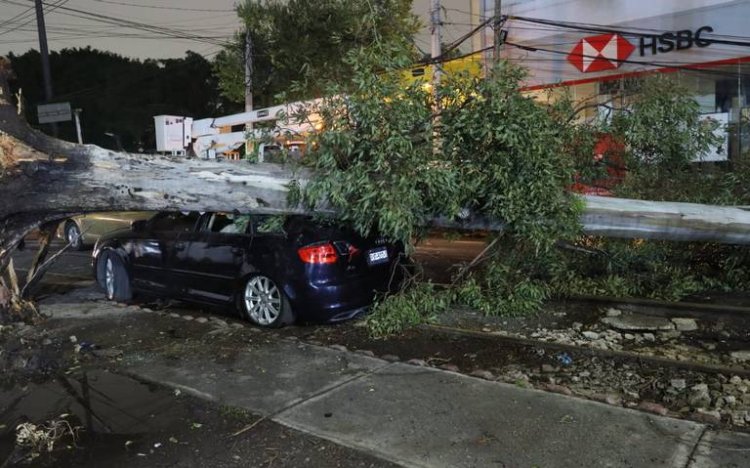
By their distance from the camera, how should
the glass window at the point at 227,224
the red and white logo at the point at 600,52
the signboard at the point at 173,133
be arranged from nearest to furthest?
the glass window at the point at 227,224, the red and white logo at the point at 600,52, the signboard at the point at 173,133

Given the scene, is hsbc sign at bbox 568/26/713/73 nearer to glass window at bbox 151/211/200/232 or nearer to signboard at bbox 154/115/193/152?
glass window at bbox 151/211/200/232

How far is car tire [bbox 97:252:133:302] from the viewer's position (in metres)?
8.77

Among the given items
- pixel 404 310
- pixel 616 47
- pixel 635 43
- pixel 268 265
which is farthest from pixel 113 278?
pixel 635 43

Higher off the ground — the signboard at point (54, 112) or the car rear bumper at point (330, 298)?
the signboard at point (54, 112)

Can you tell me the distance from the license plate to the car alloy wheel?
1.04m

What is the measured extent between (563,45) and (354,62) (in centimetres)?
1214

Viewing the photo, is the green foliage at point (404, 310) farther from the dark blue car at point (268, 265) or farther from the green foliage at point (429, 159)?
the dark blue car at point (268, 265)

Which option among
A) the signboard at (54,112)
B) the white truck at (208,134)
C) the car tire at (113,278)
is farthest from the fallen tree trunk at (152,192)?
the signboard at (54,112)

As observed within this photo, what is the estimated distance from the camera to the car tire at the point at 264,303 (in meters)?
6.77

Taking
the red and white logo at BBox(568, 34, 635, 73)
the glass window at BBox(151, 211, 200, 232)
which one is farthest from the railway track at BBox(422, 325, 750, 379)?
the red and white logo at BBox(568, 34, 635, 73)

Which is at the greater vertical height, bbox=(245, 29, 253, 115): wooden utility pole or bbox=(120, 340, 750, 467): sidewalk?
bbox=(245, 29, 253, 115): wooden utility pole

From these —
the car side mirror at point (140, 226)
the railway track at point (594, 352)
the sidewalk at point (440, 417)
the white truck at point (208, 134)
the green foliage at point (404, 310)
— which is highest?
the white truck at point (208, 134)

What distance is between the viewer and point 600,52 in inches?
621

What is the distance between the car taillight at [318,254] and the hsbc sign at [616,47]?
11.8m
